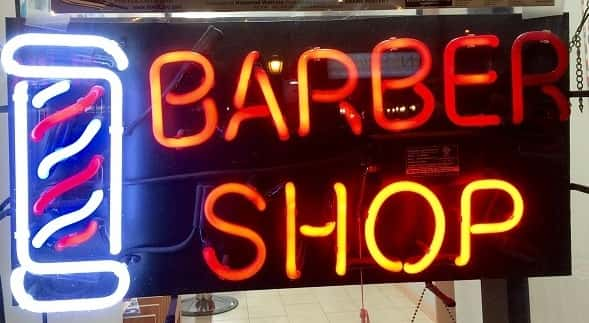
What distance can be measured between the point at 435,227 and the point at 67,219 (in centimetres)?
78

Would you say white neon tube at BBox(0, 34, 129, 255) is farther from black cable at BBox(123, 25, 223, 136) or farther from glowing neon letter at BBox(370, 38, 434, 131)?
glowing neon letter at BBox(370, 38, 434, 131)

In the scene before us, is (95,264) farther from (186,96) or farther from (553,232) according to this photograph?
(553,232)

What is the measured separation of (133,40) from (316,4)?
41cm

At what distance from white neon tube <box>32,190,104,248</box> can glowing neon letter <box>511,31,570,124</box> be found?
3.04 feet

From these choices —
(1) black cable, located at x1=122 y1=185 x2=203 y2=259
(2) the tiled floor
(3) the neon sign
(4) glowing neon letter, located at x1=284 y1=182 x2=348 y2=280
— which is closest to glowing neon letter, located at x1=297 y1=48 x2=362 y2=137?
(3) the neon sign

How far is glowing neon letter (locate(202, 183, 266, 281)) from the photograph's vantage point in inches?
45.4

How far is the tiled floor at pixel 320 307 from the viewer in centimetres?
423

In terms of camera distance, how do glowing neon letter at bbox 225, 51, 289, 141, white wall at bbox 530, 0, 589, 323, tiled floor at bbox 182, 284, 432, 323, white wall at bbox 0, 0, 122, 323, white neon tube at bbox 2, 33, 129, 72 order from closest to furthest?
white neon tube at bbox 2, 33, 129, 72 < glowing neon letter at bbox 225, 51, 289, 141 < white wall at bbox 0, 0, 122, 323 < white wall at bbox 530, 0, 589, 323 < tiled floor at bbox 182, 284, 432, 323

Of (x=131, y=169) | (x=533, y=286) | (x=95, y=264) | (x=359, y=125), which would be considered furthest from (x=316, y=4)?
(x=533, y=286)

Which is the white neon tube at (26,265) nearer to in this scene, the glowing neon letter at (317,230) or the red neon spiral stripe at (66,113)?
the red neon spiral stripe at (66,113)

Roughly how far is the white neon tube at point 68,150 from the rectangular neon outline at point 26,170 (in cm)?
3

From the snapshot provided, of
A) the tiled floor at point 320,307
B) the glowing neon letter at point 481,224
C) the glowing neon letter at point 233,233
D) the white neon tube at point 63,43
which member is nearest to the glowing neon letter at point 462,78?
the glowing neon letter at point 481,224

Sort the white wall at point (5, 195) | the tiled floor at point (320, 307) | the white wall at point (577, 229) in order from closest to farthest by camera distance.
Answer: the white wall at point (5, 195) < the white wall at point (577, 229) < the tiled floor at point (320, 307)

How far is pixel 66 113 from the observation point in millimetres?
1069
